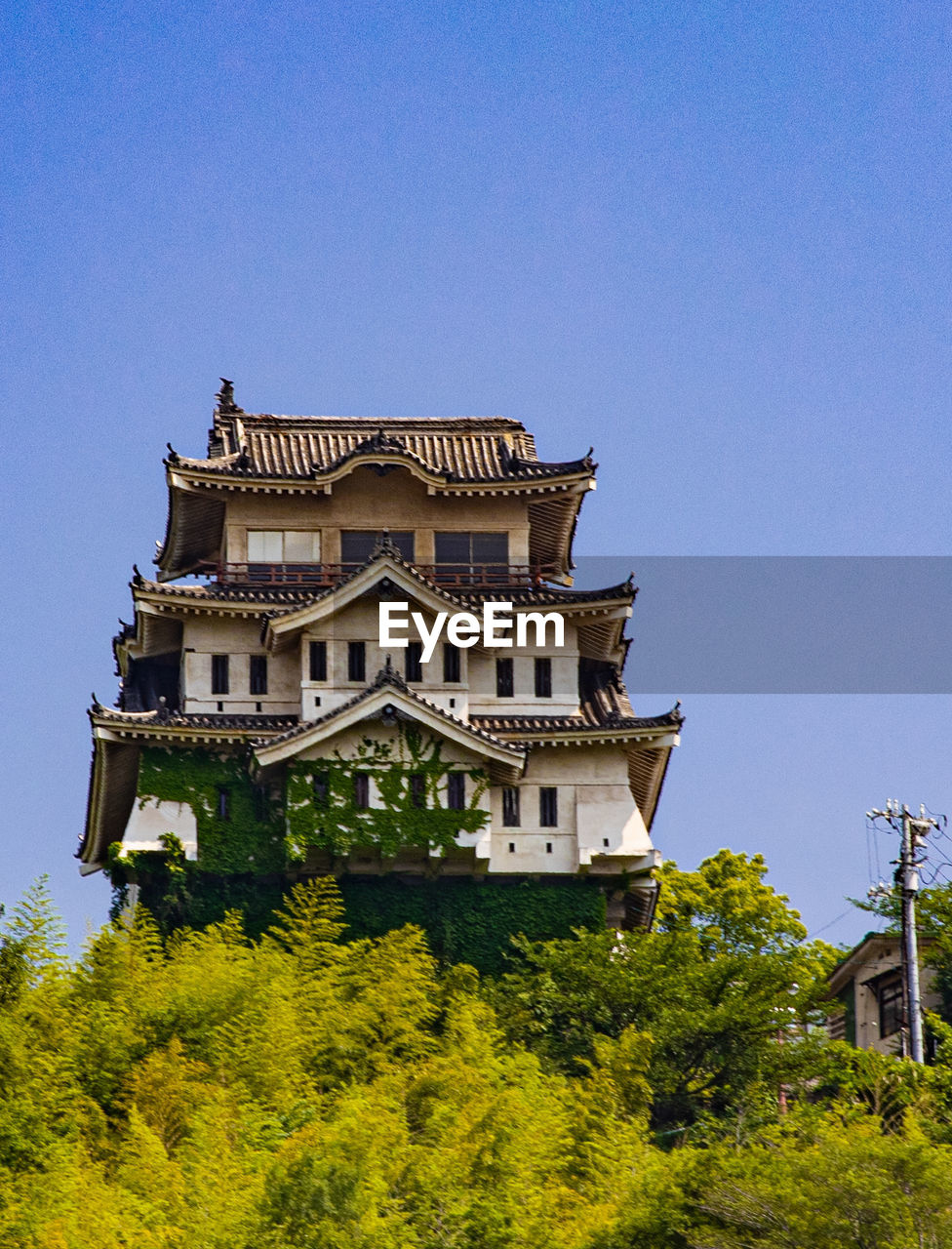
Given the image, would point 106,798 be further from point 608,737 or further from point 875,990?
point 875,990

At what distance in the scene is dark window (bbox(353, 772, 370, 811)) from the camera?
55719mm

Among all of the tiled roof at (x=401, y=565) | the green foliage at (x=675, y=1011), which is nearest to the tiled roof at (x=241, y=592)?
the tiled roof at (x=401, y=565)

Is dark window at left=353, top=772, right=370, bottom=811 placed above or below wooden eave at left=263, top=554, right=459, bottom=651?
below

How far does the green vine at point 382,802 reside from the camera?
55.3 m

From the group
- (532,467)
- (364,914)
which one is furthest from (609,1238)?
(532,467)

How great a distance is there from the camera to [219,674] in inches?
2301

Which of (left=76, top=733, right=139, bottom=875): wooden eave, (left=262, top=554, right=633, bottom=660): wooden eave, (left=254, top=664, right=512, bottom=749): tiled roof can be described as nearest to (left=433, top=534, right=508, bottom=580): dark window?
(left=262, top=554, right=633, bottom=660): wooden eave

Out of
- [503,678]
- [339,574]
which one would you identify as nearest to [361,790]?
[503,678]

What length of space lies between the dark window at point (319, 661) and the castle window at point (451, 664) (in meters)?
2.72

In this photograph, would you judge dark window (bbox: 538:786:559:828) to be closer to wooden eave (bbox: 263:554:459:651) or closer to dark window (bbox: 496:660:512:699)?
dark window (bbox: 496:660:512:699)

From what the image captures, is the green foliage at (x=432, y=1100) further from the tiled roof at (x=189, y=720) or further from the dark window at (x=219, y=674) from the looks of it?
the dark window at (x=219, y=674)

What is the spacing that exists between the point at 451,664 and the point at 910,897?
13934mm

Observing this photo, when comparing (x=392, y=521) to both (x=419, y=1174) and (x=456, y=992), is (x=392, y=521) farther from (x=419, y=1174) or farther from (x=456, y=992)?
(x=419, y=1174)

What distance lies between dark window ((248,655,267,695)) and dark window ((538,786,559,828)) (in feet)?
22.2
